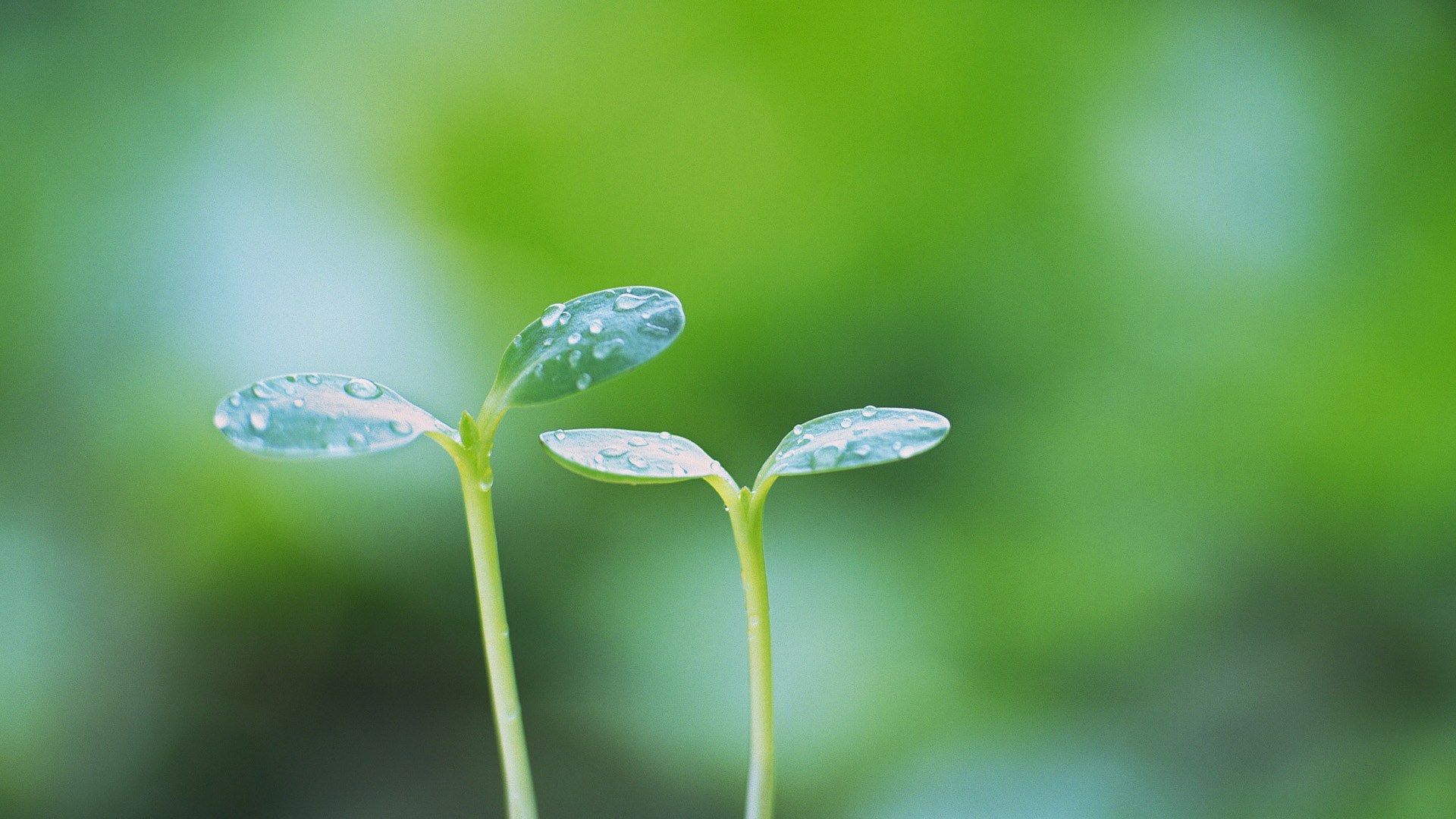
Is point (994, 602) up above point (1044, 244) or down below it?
below

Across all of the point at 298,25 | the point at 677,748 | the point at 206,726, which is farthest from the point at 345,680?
the point at 298,25

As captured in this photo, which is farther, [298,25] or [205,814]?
[298,25]

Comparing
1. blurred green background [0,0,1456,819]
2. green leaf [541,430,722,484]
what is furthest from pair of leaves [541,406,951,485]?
blurred green background [0,0,1456,819]

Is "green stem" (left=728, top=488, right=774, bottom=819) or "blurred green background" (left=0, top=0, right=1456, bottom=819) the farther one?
"blurred green background" (left=0, top=0, right=1456, bottom=819)

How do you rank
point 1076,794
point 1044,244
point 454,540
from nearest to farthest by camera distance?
point 1076,794
point 454,540
point 1044,244

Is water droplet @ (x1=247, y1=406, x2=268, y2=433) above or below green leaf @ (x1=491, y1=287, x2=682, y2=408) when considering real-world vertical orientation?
below

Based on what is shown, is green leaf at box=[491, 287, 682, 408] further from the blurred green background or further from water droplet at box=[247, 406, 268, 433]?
the blurred green background

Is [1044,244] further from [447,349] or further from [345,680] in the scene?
[345,680]
